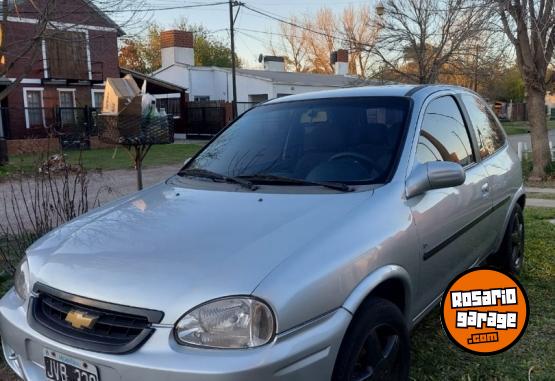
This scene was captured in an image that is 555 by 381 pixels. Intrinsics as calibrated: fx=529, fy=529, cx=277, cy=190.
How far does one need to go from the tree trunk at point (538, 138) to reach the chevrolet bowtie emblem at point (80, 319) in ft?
39.7

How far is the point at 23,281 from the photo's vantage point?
268cm

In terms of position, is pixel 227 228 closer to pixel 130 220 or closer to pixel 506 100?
pixel 130 220

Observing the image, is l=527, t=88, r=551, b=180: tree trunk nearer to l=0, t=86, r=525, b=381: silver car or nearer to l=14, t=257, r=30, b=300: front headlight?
l=0, t=86, r=525, b=381: silver car

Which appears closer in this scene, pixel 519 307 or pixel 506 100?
pixel 519 307

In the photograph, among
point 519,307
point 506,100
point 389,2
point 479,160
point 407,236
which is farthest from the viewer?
point 506,100

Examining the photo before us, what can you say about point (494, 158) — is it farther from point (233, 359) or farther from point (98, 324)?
point (98, 324)

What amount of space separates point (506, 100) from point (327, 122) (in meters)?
50.0

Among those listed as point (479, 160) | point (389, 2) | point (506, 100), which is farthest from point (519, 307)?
point (506, 100)

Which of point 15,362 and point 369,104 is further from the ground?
point 369,104

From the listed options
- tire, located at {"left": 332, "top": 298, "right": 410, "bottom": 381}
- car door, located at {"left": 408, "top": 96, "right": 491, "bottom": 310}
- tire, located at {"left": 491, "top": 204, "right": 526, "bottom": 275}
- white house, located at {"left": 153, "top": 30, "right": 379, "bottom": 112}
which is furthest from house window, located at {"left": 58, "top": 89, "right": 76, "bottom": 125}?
tire, located at {"left": 332, "top": 298, "right": 410, "bottom": 381}

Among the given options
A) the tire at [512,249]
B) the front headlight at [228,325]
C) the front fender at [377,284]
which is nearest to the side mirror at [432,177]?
the front fender at [377,284]

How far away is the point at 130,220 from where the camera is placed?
2.78 m

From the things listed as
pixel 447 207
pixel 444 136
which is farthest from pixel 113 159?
pixel 447 207
